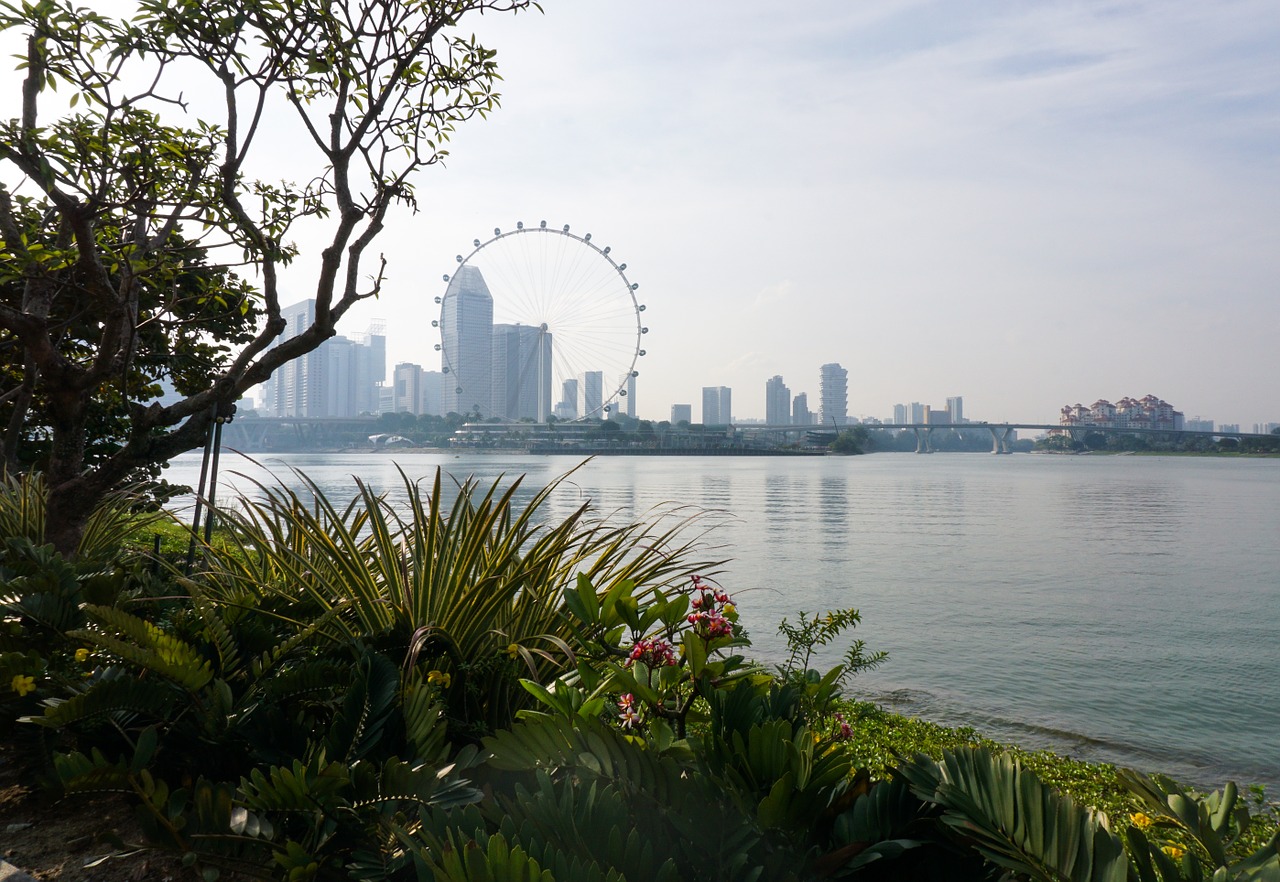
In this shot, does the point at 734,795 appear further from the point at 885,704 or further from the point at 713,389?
the point at 713,389

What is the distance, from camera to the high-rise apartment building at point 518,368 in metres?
67.4

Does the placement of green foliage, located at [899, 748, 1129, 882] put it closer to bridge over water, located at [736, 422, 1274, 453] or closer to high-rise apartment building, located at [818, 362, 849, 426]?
bridge over water, located at [736, 422, 1274, 453]

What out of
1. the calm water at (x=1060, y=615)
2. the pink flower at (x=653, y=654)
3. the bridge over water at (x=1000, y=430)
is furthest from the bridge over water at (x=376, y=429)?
the pink flower at (x=653, y=654)

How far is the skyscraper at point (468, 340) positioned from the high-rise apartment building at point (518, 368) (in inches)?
49.3

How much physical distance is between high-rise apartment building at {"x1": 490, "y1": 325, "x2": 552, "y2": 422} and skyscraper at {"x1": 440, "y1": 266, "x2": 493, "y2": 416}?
125cm

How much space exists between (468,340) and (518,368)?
20.2ft

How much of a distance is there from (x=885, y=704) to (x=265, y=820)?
5.29m

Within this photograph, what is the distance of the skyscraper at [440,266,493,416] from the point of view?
58.9 metres

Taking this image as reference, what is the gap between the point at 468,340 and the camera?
66.0 meters

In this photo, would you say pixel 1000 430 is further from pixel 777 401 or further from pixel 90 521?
pixel 90 521

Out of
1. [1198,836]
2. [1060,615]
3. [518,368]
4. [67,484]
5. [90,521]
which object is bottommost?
[1060,615]

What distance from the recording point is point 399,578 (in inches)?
103

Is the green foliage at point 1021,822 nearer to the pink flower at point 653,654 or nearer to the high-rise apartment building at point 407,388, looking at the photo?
the pink flower at point 653,654

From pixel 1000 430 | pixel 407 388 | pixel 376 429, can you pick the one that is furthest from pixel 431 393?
pixel 1000 430
